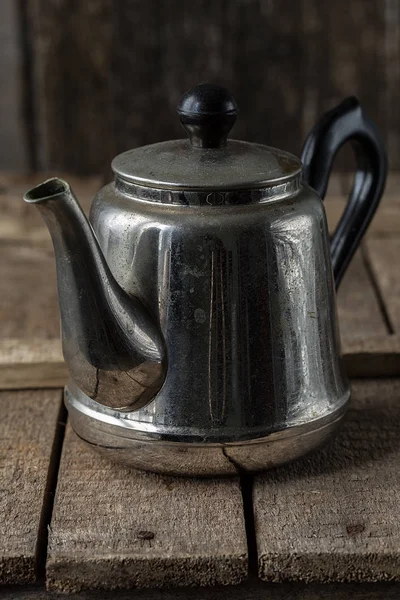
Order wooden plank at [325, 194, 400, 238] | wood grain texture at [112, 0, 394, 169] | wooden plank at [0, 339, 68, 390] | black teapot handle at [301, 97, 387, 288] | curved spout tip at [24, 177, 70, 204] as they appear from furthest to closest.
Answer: wood grain texture at [112, 0, 394, 169] < wooden plank at [325, 194, 400, 238] < wooden plank at [0, 339, 68, 390] < black teapot handle at [301, 97, 387, 288] < curved spout tip at [24, 177, 70, 204]

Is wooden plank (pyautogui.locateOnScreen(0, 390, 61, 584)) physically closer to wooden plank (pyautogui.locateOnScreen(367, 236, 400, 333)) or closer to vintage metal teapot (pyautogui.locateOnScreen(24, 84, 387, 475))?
vintage metal teapot (pyautogui.locateOnScreen(24, 84, 387, 475))

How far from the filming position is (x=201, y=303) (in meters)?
0.60

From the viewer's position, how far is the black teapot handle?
697 millimetres

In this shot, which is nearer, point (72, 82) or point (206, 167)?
point (206, 167)

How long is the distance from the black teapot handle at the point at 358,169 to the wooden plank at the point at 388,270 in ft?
0.71

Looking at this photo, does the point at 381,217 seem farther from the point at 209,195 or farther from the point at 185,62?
the point at 209,195

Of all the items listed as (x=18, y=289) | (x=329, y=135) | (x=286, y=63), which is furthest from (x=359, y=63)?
(x=329, y=135)

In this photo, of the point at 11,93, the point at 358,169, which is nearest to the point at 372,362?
the point at 358,169

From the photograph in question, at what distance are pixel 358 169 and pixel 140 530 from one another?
0.33 meters

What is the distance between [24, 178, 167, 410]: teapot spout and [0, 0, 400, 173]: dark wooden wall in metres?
1.00

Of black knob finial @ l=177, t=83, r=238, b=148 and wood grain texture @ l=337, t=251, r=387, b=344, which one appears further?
wood grain texture @ l=337, t=251, r=387, b=344

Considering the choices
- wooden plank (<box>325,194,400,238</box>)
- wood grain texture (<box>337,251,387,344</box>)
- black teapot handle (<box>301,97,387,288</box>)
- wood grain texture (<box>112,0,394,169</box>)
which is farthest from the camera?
wood grain texture (<box>112,0,394,169</box>)

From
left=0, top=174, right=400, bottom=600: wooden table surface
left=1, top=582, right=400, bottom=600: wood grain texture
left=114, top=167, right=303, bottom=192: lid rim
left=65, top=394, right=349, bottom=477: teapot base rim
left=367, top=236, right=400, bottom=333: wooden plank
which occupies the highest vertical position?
left=114, top=167, right=303, bottom=192: lid rim

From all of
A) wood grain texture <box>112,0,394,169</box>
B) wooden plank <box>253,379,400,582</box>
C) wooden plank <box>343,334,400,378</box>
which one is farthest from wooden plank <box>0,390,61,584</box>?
wood grain texture <box>112,0,394,169</box>
